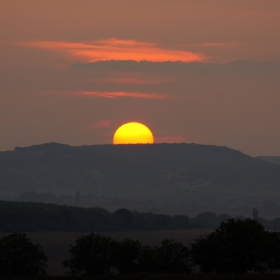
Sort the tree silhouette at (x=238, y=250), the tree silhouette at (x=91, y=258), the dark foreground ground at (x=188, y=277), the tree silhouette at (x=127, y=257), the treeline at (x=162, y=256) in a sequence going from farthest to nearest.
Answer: the tree silhouette at (x=91, y=258) → the tree silhouette at (x=127, y=257) → the treeline at (x=162, y=256) → the tree silhouette at (x=238, y=250) → the dark foreground ground at (x=188, y=277)

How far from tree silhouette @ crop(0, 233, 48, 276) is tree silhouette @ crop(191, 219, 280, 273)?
19.5 metres

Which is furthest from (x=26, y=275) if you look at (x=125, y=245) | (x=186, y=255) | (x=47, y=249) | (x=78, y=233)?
(x=78, y=233)

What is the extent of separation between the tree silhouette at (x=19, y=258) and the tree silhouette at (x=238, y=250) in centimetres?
1954

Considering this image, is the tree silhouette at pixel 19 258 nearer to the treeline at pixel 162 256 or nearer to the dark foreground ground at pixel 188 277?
the treeline at pixel 162 256

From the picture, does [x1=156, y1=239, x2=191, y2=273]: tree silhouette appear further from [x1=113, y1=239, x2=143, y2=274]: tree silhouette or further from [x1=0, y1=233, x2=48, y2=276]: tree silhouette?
[x1=0, y1=233, x2=48, y2=276]: tree silhouette

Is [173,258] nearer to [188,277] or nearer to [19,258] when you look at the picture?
[188,277]

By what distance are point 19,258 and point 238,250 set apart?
2673 cm

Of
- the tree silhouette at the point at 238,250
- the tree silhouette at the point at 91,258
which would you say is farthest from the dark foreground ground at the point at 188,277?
the tree silhouette at the point at 91,258

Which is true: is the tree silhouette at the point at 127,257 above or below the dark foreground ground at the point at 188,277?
above

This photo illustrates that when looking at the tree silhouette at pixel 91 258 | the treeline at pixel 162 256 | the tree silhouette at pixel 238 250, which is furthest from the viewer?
the tree silhouette at pixel 91 258

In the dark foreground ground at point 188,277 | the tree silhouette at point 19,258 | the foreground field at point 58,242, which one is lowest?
the dark foreground ground at point 188,277

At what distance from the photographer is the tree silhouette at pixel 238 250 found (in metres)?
95.5

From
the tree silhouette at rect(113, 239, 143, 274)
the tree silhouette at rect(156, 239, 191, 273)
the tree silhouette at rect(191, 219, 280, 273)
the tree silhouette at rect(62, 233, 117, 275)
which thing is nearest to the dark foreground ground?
the tree silhouette at rect(191, 219, 280, 273)

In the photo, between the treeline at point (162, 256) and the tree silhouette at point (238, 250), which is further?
the treeline at point (162, 256)
